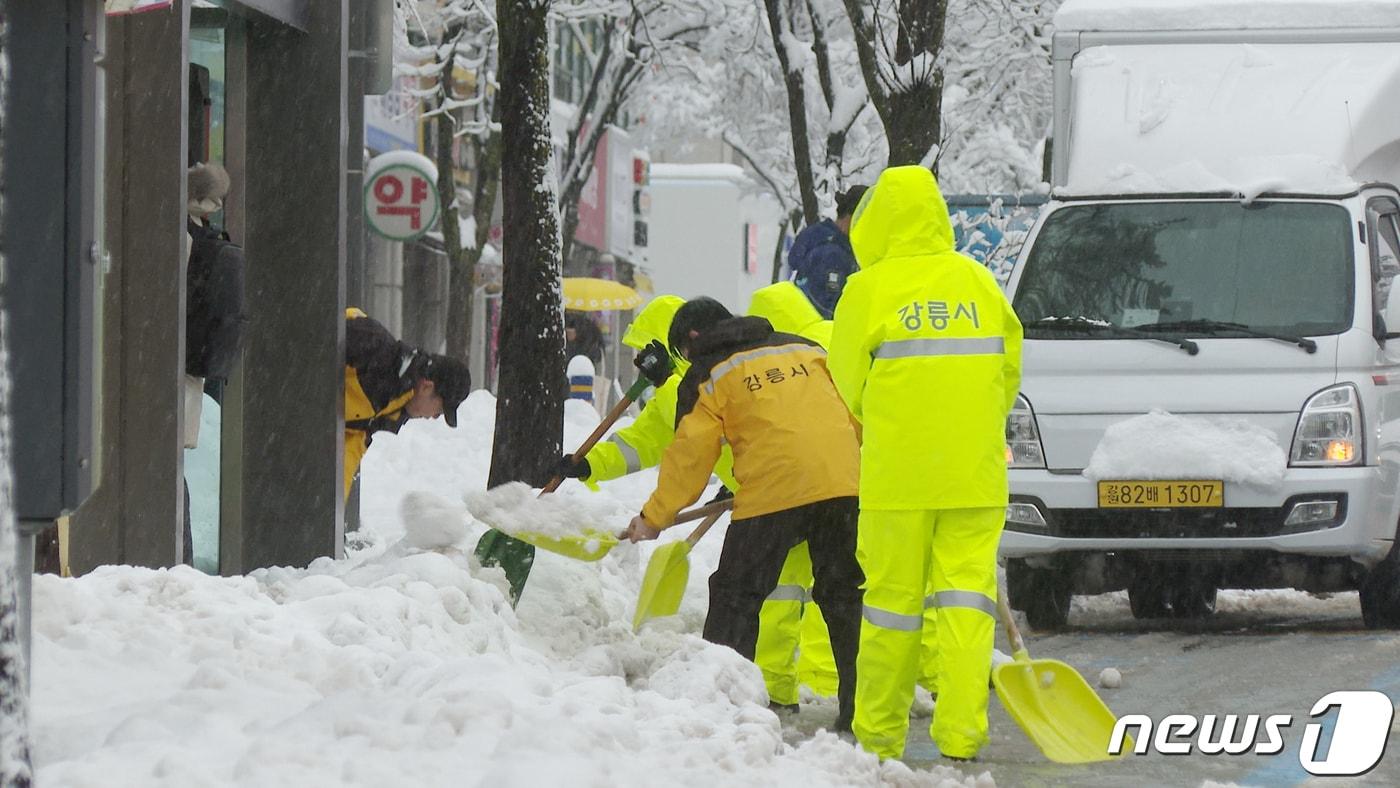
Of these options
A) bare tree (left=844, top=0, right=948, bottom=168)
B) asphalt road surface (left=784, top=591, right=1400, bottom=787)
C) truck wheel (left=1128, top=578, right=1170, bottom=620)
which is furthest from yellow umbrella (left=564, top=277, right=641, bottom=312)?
truck wheel (left=1128, top=578, right=1170, bottom=620)

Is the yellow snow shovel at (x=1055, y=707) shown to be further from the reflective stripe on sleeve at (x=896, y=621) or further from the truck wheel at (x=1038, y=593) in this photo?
the truck wheel at (x=1038, y=593)

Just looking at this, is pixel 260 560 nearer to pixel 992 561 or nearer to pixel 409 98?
pixel 992 561

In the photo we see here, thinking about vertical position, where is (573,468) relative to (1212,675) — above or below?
above

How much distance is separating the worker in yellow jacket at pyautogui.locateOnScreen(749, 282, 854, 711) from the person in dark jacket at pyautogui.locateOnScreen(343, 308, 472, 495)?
4.66 ft

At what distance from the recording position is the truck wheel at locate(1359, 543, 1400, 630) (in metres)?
10.3

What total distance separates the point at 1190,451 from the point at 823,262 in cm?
233

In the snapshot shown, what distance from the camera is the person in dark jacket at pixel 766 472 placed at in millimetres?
7652

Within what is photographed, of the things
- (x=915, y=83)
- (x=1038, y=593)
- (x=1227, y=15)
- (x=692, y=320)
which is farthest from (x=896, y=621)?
(x=915, y=83)

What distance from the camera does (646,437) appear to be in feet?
28.6

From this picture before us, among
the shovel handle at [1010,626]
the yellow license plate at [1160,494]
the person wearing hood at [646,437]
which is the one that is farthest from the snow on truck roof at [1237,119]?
the shovel handle at [1010,626]

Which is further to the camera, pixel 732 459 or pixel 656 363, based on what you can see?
pixel 656 363

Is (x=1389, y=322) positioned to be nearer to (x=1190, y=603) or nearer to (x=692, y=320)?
(x=1190, y=603)

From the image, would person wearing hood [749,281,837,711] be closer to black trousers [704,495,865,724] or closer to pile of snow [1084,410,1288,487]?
black trousers [704,495,865,724]

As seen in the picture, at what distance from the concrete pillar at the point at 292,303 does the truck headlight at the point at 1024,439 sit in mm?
3028
